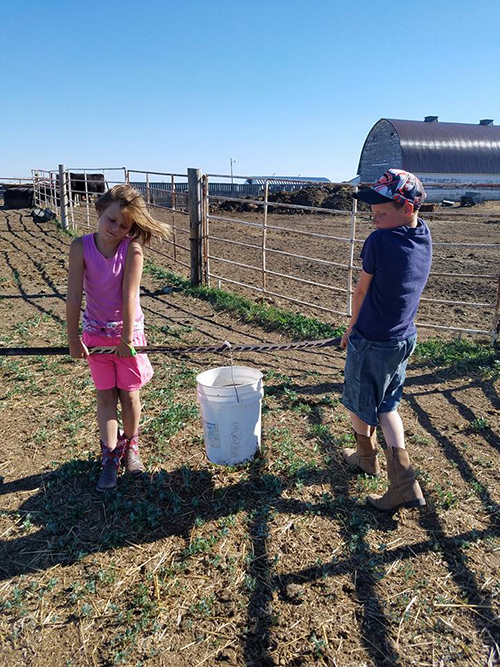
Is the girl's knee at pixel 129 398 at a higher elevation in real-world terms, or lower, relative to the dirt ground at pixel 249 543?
higher

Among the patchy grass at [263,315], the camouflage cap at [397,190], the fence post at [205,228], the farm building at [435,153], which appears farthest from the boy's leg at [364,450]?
the farm building at [435,153]

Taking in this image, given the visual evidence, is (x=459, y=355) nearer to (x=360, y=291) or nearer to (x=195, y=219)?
(x=360, y=291)

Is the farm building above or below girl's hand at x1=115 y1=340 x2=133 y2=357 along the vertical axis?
above

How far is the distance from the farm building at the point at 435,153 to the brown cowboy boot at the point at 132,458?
3234 cm

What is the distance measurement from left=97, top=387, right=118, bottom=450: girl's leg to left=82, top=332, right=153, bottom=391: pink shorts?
2.1 inches

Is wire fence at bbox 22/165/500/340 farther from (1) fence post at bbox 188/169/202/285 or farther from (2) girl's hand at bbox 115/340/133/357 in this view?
(2) girl's hand at bbox 115/340/133/357

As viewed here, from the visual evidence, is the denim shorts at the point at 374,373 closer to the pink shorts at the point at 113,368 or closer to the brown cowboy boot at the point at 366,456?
the brown cowboy boot at the point at 366,456

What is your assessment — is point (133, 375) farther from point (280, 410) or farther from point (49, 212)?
point (49, 212)

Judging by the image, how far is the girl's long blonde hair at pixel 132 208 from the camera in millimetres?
2721

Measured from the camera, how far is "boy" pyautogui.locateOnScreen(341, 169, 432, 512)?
246 cm

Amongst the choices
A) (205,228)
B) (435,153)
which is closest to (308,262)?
(205,228)

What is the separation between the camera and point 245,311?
6.93 meters

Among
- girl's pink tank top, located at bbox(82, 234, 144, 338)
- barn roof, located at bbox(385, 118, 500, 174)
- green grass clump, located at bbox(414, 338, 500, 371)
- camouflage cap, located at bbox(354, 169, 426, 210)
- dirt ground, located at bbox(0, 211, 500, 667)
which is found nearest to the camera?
dirt ground, located at bbox(0, 211, 500, 667)

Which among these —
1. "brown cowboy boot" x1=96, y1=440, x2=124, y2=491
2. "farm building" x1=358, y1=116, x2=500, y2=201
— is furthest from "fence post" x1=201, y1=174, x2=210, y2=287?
"farm building" x1=358, y1=116, x2=500, y2=201
